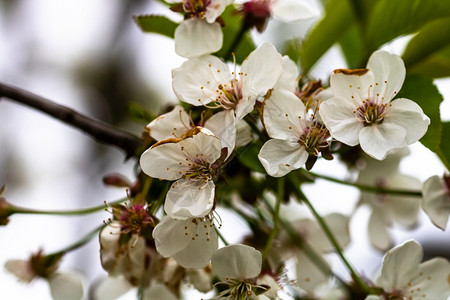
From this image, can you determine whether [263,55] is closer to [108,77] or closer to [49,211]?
[49,211]

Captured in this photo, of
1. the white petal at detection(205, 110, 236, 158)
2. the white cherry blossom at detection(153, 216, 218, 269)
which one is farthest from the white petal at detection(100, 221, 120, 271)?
the white petal at detection(205, 110, 236, 158)

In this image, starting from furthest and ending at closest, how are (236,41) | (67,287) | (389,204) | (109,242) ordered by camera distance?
(389,204), (67,287), (236,41), (109,242)

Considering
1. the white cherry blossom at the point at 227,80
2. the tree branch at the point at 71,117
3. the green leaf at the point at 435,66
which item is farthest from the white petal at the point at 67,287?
the green leaf at the point at 435,66

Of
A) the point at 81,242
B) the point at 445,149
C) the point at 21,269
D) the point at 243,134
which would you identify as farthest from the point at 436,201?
the point at 21,269

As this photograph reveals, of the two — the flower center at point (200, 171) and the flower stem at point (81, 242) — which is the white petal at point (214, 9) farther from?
the flower stem at point (81, 242)

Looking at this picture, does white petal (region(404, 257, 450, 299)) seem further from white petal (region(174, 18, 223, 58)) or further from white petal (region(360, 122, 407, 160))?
white petal (region(174, 18, 223, 58))

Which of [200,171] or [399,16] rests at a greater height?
[399,16]

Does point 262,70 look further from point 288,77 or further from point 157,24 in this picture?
point 157,24
